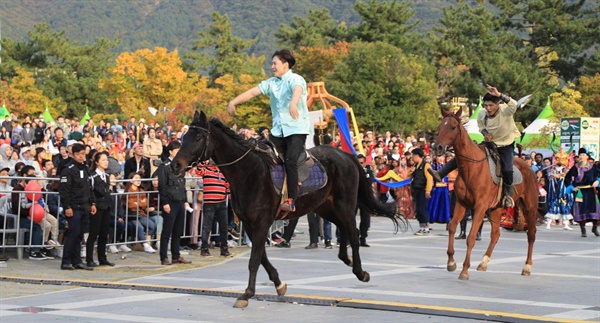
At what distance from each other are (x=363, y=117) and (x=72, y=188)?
54.7 m

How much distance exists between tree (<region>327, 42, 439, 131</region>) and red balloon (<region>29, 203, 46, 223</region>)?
53189 millimetres

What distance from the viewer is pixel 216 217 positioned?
17.8 meters

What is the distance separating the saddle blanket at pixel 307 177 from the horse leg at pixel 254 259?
572 millimetres

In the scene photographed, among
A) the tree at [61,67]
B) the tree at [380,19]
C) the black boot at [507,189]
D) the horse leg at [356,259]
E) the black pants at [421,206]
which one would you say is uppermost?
the tree at [380,19]

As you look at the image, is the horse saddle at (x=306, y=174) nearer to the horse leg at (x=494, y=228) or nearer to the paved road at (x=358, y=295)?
the paved road at (x=358, y=295)

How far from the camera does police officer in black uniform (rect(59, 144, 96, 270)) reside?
1512 centimetres

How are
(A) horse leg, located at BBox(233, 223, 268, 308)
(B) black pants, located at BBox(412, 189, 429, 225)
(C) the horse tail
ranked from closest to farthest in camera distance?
(A) horse leg, located at BBox(233, 223, 268, 308)
(C) the horse tail
(B) black pants, located at BBox(412, 189, 429, 225)

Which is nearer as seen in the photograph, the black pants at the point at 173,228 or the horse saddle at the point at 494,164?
the horse saddle at the point at 494,164

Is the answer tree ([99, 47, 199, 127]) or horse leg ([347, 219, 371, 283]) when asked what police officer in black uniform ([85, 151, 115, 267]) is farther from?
tree ([99, 47, 199, 127])

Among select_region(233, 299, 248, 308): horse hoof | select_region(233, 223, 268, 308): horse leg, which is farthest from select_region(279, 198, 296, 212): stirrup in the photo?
select_region(233, 299, 248, 308): horse hoof

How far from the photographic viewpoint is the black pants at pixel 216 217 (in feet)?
57.1

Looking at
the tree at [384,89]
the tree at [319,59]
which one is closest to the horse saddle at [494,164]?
the tree at [384,89]

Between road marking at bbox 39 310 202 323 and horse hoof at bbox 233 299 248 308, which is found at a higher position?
horse hoof at bbox 233 299 248 308

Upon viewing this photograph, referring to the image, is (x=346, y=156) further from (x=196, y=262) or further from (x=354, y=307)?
(x=196, y=262)
